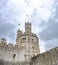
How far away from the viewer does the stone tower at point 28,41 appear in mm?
26312

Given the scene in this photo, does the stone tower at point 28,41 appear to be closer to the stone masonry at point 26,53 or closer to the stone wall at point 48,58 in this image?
the stone masonry at point 26,53

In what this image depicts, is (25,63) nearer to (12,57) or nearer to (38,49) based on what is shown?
(12,57)

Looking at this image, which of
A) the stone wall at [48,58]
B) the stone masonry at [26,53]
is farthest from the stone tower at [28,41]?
the stone wall at [48,58]

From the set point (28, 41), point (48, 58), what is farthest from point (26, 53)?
point (48, 58)

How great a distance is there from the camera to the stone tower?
26.3 m

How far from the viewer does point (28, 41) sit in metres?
28.0

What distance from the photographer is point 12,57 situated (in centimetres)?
2422

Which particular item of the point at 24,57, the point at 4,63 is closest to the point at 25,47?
the point at 24,57

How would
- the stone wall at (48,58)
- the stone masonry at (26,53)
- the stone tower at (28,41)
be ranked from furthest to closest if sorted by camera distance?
the stone tower at (28,41)
the stone masonry at (26,53)
the stone wall at (48,58)

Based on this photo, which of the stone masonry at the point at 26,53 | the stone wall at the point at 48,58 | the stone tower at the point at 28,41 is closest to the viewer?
the stone wall at the point at 48,58

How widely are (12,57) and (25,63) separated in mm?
1627

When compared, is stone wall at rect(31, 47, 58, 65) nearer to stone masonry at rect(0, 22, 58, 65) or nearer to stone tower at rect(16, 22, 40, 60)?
stone masonry at rect(0, 22, 58, 65)

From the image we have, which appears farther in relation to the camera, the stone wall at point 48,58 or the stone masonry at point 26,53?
the stone masonry at point 26,53

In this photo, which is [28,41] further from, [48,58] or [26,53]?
[48,58]
